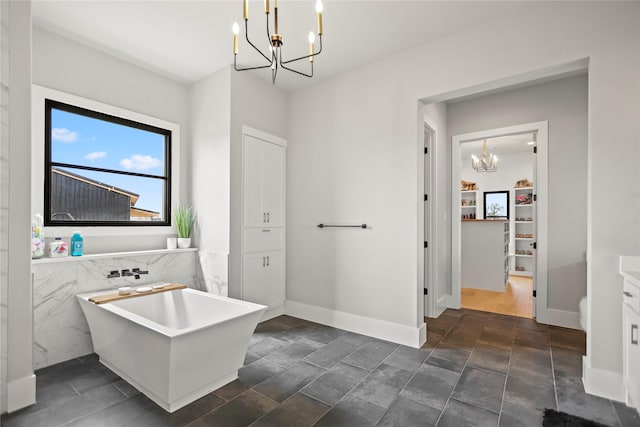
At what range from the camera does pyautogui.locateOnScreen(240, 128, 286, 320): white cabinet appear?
342 centimetres

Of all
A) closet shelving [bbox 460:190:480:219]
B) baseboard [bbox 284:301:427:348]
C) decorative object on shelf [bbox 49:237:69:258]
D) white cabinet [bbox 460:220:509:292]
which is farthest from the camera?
closet shelving [bbox 460:190:480:219]

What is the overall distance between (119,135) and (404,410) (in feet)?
11.4

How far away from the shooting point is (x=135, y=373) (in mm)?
2111

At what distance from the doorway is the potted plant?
10.9 ft

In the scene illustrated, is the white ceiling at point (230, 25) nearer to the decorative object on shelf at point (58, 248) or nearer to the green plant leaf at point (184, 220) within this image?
the green plant leaf at point (184, 220)

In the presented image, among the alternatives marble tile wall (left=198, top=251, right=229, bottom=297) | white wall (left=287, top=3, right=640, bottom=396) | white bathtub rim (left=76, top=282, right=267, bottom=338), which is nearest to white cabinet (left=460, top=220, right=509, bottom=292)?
white wall (left=287, top=3, right=640, bottom=396)

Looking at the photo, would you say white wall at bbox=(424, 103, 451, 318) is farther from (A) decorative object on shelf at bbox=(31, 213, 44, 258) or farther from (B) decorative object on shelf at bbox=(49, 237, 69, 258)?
(A) decorative object on shelf at bbox=(31, 213, 44, 258)

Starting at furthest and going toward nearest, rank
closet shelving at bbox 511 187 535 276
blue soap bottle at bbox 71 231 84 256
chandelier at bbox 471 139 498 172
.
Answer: closet shelving at bbox 511 187 535 276 → chandelier at bbox 471 139 498 172 → blue soap bottle at bbox 71 231 84 256

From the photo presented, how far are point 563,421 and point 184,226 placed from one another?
3.48 meters

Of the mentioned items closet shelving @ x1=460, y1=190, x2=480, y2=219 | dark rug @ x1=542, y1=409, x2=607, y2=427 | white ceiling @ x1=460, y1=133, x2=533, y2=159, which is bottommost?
dark rug @ x1=542, y1=409, x2=607, y2=427

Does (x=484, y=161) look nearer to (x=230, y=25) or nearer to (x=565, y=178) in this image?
(x=565, y=178)

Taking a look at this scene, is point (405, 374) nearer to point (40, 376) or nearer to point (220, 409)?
point (220, 409)

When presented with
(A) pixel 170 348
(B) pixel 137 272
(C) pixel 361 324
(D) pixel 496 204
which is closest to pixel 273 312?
(C) pixel 361 324

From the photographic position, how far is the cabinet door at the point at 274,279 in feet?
12.0
